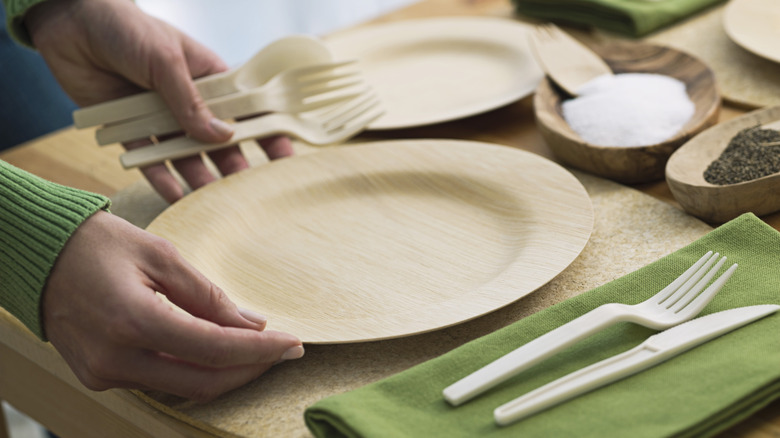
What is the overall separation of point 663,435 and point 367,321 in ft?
0.74

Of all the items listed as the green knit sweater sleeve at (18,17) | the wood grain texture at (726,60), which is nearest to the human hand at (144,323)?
the green knit sweater sleeve at (18,17)

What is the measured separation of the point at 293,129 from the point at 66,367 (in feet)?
1.18

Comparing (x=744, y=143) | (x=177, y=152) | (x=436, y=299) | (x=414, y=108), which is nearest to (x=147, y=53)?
(x=177, y=152)

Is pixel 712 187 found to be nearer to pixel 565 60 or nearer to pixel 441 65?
pixel 565 60

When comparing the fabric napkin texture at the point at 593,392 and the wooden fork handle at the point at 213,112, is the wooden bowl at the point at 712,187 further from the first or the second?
the wooden fork handle at the point at 213,112

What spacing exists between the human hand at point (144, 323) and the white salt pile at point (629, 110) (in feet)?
1.44

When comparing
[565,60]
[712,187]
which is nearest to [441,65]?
[565,60]

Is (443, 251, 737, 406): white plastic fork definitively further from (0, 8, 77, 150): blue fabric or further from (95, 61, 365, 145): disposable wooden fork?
(0, 8, 77, 150): blue fabric

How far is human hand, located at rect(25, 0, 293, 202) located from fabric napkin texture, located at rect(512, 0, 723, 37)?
1.81 feet

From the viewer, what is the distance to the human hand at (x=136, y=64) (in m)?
0.85

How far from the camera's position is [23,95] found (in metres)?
1.34

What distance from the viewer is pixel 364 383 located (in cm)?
56

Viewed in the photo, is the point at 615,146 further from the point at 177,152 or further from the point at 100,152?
the point at 100,152

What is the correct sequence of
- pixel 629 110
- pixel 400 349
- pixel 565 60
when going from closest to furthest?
1. pixel 400 349
2. pixel 629 110
3. pixel 565 60
